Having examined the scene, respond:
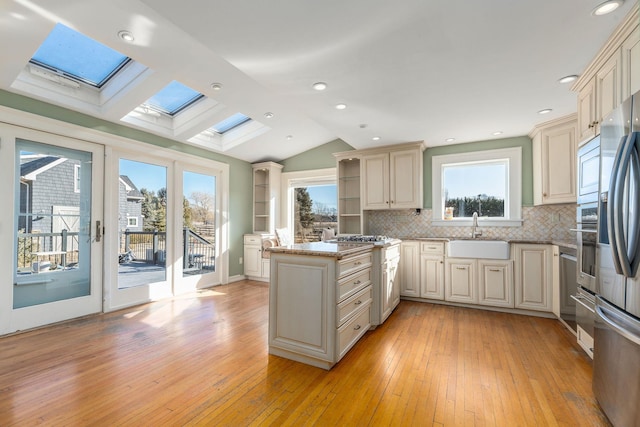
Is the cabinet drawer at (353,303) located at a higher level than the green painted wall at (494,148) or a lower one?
lower

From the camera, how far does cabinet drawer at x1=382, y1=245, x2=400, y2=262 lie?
3.28 meters

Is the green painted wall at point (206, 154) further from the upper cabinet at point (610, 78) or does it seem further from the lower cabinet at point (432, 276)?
the upper cabinet at point (610, 78)

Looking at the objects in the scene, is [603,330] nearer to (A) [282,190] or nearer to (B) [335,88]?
(B) [335,88]

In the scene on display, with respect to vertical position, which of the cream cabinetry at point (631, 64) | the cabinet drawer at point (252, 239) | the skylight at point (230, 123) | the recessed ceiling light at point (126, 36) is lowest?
the cabinet drawer at point (252, 239)

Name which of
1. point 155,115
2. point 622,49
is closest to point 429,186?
point 622,49

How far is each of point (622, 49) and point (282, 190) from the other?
4977 mm

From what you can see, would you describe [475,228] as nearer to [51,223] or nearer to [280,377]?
[280,377]

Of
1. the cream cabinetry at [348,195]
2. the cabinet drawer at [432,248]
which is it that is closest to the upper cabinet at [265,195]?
the cream cabinetry at [348,195]

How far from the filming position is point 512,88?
2.63 metres

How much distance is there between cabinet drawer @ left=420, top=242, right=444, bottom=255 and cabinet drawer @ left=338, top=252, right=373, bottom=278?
1411mm

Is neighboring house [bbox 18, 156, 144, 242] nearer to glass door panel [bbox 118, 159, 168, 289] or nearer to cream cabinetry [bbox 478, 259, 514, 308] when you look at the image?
glass door panel [bbox 118, 159, 168, 289]

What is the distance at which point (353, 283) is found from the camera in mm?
2557

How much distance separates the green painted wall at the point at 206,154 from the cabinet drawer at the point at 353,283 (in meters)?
3.29

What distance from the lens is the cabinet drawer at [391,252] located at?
3279 millimetres
